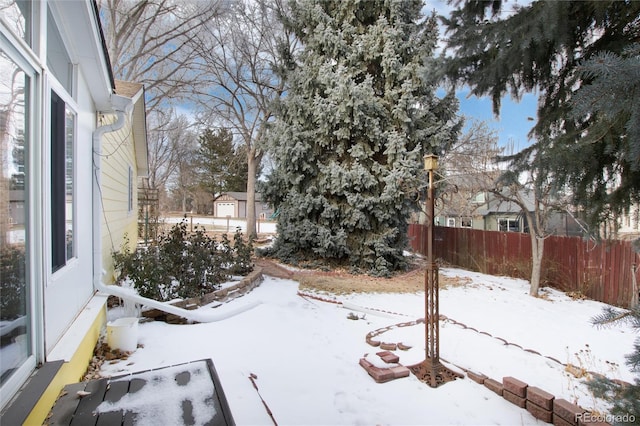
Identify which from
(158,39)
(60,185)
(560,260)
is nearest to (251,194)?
(158,39)

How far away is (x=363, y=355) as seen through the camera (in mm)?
3779

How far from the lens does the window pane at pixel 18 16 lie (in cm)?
156

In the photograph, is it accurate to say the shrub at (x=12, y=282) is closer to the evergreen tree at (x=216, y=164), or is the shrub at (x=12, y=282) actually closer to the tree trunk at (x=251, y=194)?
the tree trunk at (x=251, y=194)

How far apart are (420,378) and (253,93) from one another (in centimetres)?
1623

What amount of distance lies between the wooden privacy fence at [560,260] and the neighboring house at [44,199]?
21.1 feet

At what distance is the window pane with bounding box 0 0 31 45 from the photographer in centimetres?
156

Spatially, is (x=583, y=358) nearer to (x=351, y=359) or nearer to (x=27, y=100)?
(x=351, y=359)

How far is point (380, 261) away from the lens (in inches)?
350

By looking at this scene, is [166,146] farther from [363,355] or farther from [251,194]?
[363,355]

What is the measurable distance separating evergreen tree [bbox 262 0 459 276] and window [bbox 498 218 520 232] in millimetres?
14000

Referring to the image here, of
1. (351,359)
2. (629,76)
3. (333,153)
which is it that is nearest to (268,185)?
(333,153)

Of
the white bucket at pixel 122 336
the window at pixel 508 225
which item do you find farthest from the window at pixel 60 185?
the window at pixel 508 225

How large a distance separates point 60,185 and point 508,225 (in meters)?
22.7

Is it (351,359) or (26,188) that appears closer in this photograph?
(26,188)
